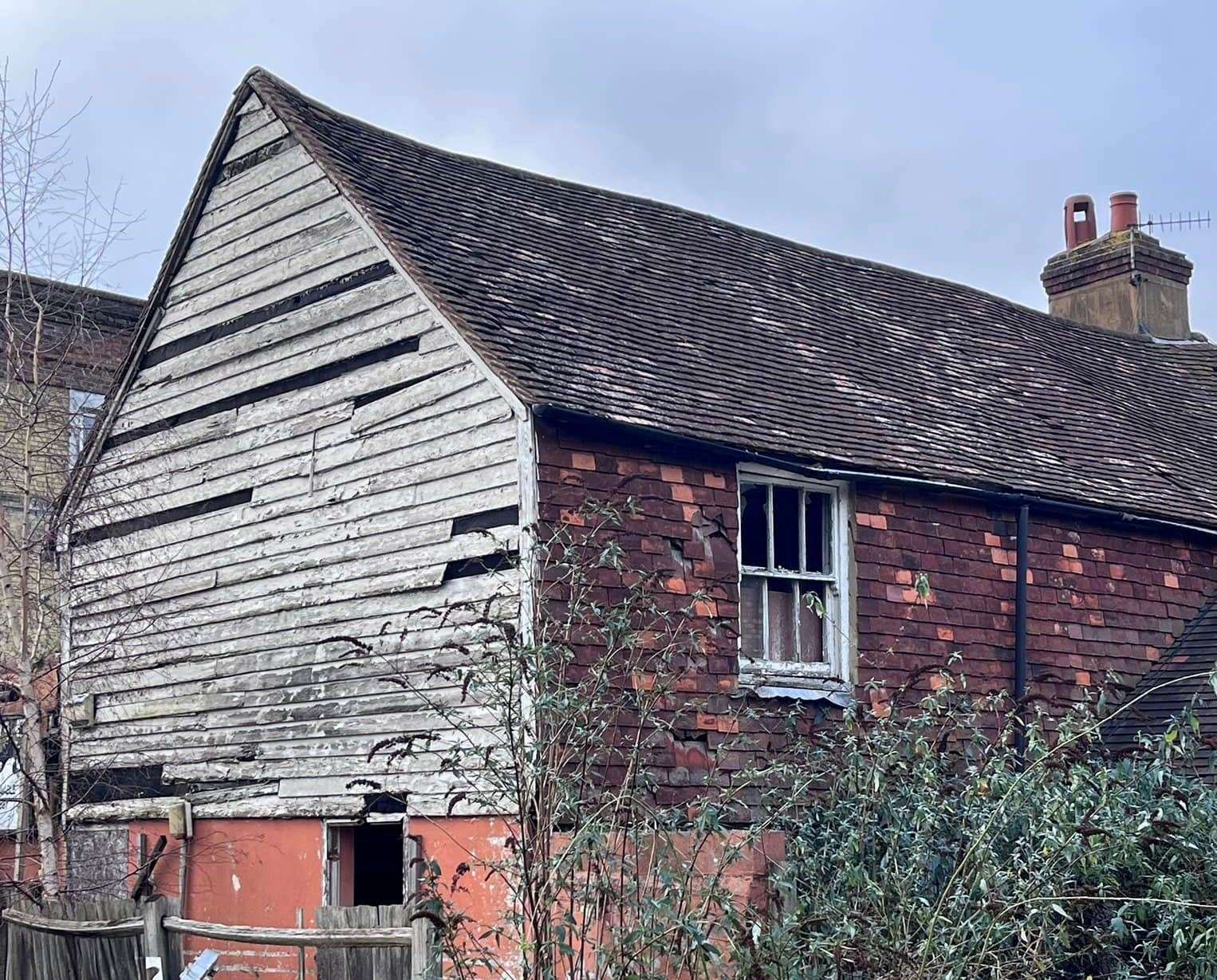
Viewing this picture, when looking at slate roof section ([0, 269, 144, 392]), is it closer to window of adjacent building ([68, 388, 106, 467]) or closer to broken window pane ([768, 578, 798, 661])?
window of adjacent building ([68, 388, 106, 467])

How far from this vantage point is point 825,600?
1162 centimetres

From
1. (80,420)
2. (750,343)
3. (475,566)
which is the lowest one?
(475,566)

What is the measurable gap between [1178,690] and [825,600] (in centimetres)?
357

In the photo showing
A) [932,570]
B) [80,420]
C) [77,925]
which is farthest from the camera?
[80,420]

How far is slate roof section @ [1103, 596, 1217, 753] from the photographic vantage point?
40.6 ft

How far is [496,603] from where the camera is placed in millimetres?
10031

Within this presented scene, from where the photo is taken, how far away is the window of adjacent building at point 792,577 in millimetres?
11211

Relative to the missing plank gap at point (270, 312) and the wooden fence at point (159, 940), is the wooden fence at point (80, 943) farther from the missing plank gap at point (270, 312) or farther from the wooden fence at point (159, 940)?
the missing plank gap at point (270, 312)

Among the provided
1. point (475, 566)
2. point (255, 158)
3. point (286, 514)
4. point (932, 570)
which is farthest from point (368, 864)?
point (255, 158)

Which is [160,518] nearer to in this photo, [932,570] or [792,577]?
[792,577]

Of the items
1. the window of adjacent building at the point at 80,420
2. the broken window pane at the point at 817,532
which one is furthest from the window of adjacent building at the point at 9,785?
the broken window pane at the point at 817,532

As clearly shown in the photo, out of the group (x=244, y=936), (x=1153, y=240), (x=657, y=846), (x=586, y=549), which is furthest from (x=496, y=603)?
(x=1153, y=240)

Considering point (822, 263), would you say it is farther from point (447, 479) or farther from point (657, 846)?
point (657, 846)

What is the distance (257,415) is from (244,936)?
536cm
